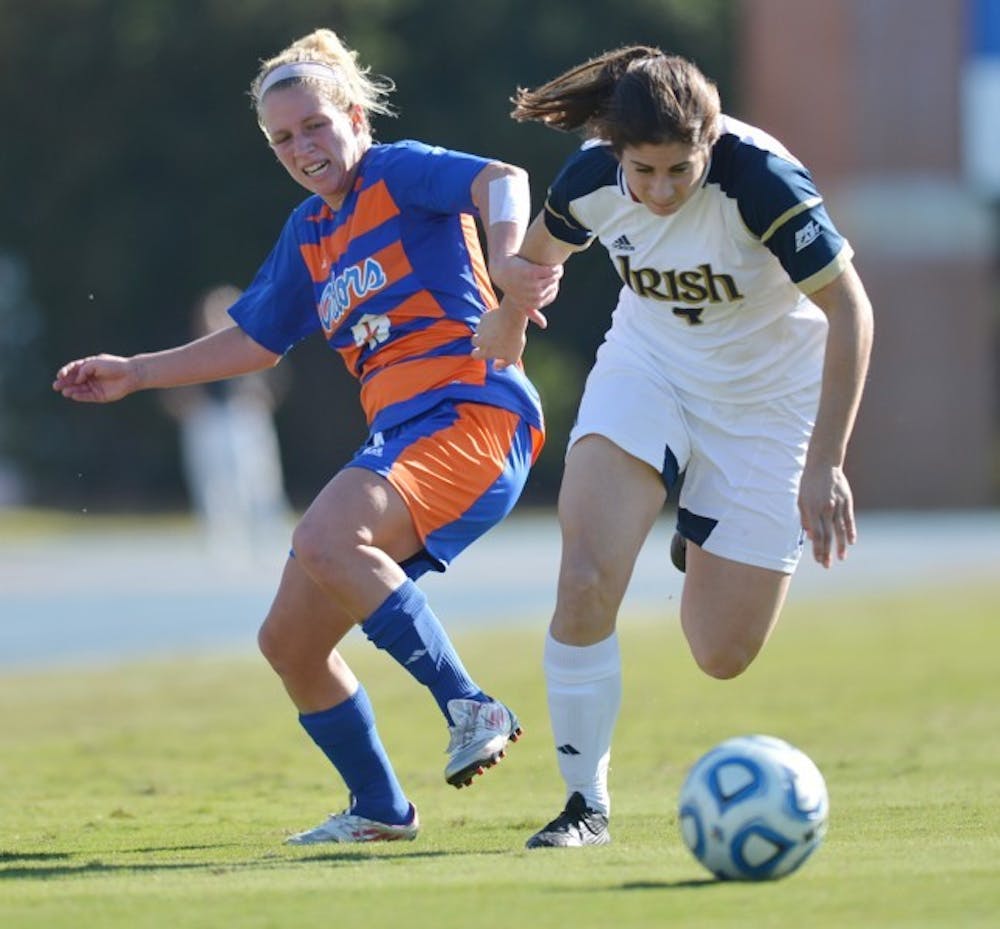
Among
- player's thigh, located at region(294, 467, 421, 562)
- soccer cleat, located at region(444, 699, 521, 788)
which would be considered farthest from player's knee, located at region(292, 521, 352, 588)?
soccer cleat, located at region(444, 699, 521, 788)

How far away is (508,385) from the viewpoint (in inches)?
251

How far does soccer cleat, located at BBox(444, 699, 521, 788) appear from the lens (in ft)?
18.9

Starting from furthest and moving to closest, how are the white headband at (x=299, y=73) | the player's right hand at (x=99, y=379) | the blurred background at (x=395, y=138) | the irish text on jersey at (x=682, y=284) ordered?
1. the blurred background at (x=395, y=138)
2. the player's right hand at (x=99, y=379)
3. the white headband at (x=299, y=73)
4. the irish text on jersey at (x=682, y=284)

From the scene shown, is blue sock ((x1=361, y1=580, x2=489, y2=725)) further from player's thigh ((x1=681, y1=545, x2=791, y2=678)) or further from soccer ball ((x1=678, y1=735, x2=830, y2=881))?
soccer ball ((x1=678, y1=735, x2=830, y2=881))

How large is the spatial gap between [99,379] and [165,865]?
6.08 feet

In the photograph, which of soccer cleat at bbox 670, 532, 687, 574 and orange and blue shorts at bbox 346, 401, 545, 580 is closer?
orange and blue shorts at bbox 346, 401, 545, 580

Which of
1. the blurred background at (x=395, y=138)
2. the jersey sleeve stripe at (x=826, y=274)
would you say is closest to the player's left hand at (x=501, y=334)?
the jersey sleeve stripe at (x=826, y=274)

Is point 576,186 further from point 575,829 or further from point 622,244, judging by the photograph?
point 575,829

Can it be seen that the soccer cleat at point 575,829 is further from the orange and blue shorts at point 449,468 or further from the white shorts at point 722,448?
the white shorts at point 722,448

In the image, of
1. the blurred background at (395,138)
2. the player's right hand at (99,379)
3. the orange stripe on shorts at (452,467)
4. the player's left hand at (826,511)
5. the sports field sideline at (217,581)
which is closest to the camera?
the player's left hand at (826,511)

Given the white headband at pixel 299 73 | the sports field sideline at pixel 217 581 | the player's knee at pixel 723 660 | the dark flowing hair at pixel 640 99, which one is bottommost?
the sports field sideline at pixel 217 581

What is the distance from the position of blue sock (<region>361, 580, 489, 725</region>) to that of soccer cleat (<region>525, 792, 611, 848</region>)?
1.36 ft

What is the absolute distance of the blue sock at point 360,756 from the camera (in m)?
6.30

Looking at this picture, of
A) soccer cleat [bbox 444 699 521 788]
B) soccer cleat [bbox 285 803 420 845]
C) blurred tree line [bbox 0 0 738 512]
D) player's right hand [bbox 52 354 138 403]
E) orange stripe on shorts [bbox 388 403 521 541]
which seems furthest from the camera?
blurred tree line [bbox 0 0 738 512]
